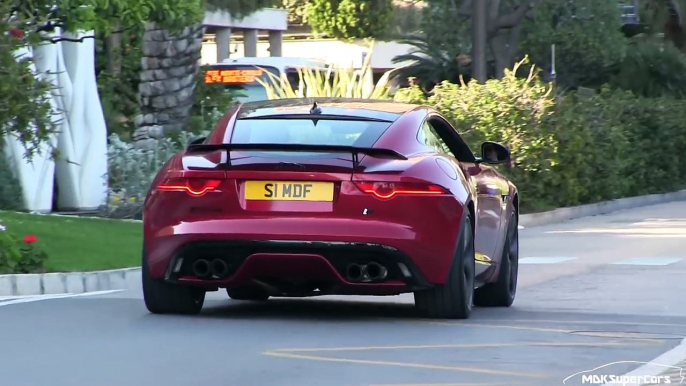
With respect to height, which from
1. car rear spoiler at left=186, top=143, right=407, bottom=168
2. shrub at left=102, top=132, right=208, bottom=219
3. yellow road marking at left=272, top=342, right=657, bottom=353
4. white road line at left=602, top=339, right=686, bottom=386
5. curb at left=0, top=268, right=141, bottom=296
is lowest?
shrub at left=102, top=132, right=208, bottom=219

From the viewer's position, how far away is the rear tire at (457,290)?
32.1ft

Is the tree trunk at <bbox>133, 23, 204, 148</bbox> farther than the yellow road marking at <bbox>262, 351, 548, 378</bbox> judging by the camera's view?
Yes

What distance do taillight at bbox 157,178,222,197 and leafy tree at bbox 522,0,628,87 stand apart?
3011 cm

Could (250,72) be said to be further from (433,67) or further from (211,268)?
(211,268)

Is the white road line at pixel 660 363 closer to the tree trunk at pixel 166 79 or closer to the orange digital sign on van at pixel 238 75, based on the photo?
the tree trunk at pixel 166 79

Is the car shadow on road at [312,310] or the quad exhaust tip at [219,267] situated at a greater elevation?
the quad exhaust tip at [219,267]

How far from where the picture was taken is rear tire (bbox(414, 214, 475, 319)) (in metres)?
9.77

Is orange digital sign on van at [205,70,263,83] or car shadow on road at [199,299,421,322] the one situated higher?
car shadow on road at [199,299,421,322]

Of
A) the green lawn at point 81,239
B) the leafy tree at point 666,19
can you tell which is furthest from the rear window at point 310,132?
the leafy tree at point 666,19

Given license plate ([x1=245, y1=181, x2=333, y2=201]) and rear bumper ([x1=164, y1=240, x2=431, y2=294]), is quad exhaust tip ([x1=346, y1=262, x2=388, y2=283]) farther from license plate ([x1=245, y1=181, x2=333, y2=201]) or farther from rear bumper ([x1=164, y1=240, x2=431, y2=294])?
license plate ([x1=245, y1=181, x2=333, y2=201])

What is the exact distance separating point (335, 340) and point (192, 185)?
137 cm

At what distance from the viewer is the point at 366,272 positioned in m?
9.55

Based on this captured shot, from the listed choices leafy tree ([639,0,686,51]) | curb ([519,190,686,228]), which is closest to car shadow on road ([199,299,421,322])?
curb ([519,190,686,228])

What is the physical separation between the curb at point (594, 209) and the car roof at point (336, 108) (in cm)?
1373
